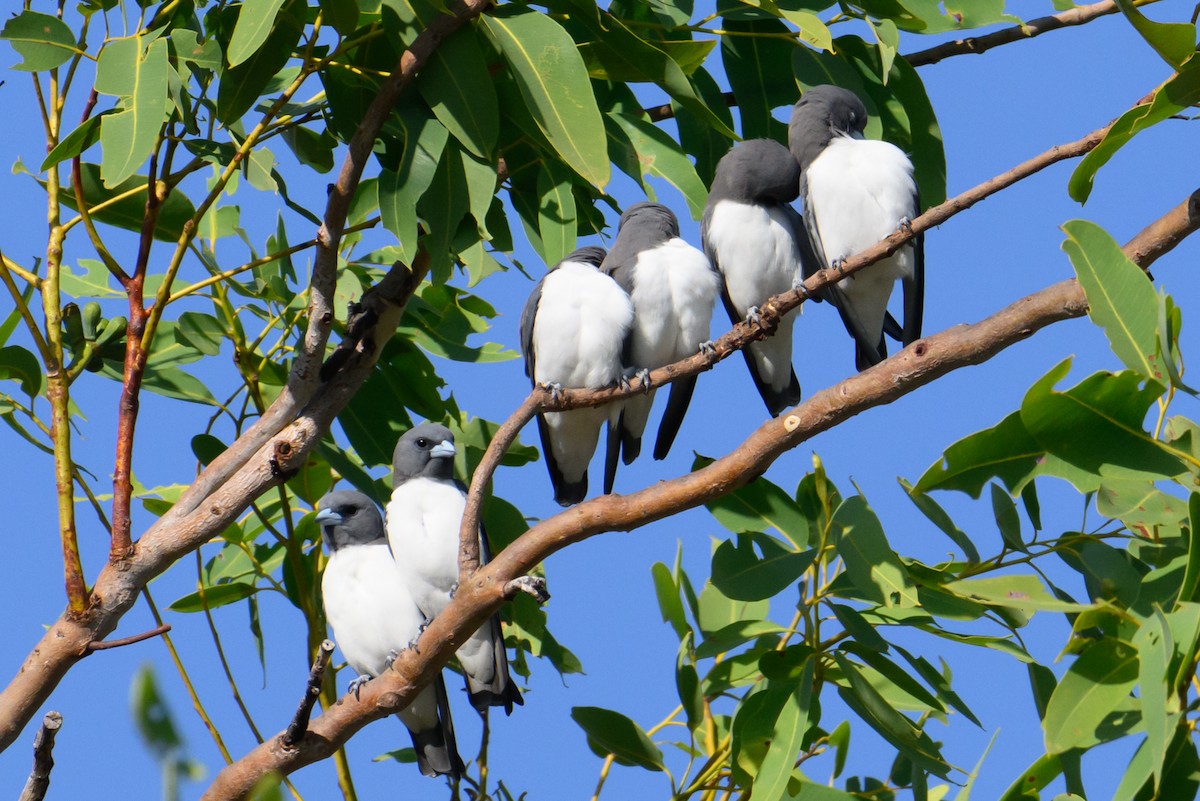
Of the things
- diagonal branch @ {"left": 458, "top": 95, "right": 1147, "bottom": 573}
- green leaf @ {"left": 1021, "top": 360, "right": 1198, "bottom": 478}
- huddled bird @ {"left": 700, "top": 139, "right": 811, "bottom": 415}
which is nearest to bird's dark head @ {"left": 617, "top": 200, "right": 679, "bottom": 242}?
Answer: huddled bird @ {"left": 700, "top": 139, "right": 811, "bottom": 415}

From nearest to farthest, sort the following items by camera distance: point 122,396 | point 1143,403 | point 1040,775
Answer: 1. point 1143,403
2. point 1040,775
3. point 122,396

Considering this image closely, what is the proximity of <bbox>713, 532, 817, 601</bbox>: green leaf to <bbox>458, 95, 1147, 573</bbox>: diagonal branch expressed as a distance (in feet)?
1.38

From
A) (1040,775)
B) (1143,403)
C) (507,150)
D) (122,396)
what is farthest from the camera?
(507,150)

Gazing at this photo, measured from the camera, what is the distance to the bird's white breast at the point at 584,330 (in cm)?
361

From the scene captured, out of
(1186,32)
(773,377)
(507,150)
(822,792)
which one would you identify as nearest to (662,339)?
(773,377)

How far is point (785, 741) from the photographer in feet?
8.43

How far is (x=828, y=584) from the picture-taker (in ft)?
8.99

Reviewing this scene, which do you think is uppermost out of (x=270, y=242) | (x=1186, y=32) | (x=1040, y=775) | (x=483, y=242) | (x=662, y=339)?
(x=270, y=242)

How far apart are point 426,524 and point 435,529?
3cm

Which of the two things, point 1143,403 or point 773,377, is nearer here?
point 1143,403

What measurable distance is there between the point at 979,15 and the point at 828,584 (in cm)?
144

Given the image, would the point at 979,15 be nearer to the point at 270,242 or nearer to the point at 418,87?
the point at 418,87

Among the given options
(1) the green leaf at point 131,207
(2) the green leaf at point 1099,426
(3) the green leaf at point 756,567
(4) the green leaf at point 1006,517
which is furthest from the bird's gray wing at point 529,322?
(2) the green leaf at point 1099,426

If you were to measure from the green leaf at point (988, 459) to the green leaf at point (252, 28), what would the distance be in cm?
148
